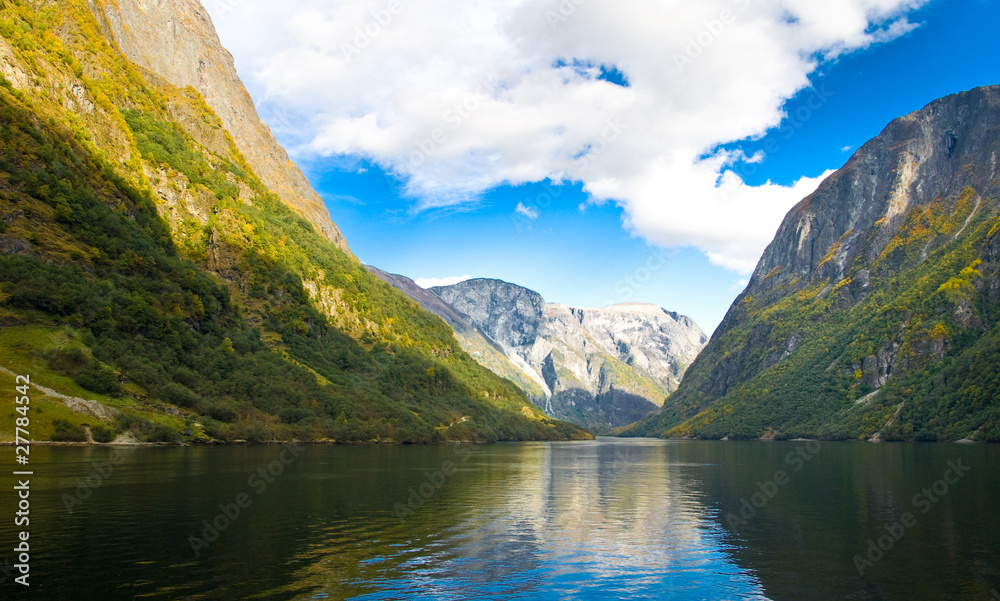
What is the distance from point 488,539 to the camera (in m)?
39.0

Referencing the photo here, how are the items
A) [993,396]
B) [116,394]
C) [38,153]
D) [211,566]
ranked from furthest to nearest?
[993,396]
[38,153]
[116,394]
[211,566]

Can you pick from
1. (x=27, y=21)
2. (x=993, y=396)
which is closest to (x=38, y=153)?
(x=27, y=21)

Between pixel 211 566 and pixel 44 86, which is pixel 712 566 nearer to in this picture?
pixel 211 566

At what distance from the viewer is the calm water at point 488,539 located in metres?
27.0

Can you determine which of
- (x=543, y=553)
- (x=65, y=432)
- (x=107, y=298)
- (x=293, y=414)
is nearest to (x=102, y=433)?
(x=65, y=432)

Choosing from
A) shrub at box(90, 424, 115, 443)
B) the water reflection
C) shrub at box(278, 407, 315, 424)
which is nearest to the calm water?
the water reflection

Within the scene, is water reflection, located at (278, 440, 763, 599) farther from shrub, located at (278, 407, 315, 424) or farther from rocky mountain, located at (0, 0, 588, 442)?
shrub, located at (278, 407, 315, 424)

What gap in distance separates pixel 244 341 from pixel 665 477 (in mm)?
138862

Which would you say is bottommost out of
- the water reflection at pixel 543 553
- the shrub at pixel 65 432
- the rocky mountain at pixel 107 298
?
the water reflection at pixel 543 553

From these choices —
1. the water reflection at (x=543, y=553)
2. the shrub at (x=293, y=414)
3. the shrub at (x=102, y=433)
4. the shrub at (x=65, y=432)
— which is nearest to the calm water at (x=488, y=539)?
the water reflection at (x=543, y=553)

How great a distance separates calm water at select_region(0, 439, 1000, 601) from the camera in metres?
27.0

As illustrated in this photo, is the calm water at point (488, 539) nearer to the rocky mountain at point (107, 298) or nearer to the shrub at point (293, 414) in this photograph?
the rocky mountain at point (107, 298)

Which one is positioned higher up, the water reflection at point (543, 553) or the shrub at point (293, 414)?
the shrub at point (293, 414)

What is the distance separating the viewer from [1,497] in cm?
4350
